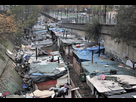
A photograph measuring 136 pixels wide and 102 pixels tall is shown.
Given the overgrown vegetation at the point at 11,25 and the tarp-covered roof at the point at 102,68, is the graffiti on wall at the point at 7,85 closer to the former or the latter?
the overgrown vegetation at the point at 11,25

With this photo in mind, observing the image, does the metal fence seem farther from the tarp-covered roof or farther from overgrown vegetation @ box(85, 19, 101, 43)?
the tarp-covered roof

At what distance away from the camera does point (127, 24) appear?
10992mm

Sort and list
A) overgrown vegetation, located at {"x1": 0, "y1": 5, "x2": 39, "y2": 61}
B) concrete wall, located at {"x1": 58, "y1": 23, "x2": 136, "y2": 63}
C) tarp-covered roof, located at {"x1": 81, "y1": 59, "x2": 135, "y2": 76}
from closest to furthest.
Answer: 1. tarp-covered roof, located at {"x1": 81, "y1": 59, "x2": 135, "y2": 76}
2. concrete wall, located at {"x1": 58, "y1": 23, "x2": 136, "y2": 63}
3. overgrown vegetation, located at {"x1": 0, "y1": 5, "x2": 39, "y2": 61}

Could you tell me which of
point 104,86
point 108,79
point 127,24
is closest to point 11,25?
point 127,24

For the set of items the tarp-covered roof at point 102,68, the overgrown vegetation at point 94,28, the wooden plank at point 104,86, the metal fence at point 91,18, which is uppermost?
the metal fence at point 91,18

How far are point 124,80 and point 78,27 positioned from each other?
2004 cm

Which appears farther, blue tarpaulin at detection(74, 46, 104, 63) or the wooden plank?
blue tarpaulin at detection(74, 46, 104, 63)

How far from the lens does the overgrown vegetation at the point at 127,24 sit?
35.8ft

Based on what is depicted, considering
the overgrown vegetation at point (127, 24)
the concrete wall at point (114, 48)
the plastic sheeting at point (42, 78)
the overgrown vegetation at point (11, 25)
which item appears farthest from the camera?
the overgrown vegetation at point (11, 25)

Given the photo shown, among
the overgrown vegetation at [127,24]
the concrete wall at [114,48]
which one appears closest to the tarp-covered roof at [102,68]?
the concrete wall at [114,48]

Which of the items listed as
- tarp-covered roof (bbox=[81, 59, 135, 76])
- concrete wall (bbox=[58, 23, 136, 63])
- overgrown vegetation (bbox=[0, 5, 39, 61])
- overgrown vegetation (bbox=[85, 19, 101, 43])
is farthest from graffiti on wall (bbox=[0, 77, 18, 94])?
overgrown vegetation (bbox=[85, 19, 101, 43])

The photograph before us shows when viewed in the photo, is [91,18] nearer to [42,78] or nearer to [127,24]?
[127,24]

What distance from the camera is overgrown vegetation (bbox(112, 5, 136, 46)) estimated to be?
10.9 m
